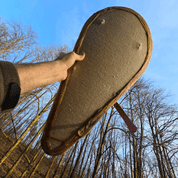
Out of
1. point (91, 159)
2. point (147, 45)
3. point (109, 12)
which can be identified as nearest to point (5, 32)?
point (109, 12)

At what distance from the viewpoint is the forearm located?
35 cm

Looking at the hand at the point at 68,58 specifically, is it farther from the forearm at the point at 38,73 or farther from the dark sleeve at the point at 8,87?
the dark sleeve at the point at 8,87

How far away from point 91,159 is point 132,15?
508cm

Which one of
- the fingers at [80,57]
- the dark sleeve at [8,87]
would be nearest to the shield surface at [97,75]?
the fingers at [80,57]

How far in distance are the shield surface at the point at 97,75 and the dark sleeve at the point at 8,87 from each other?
0.80ft

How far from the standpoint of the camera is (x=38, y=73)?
389mm

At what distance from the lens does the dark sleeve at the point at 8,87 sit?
0.91 feet

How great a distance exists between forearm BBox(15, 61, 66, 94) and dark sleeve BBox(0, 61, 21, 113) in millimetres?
37

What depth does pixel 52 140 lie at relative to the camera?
517mm

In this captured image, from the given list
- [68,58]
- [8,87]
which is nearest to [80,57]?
[68,58]

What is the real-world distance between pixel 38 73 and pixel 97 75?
27 centimetres

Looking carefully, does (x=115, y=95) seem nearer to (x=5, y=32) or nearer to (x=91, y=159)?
(x=5, y=32)

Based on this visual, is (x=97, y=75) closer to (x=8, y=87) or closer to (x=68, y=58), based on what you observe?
(x=68, y=58)

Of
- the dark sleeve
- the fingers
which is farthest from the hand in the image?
the dark sleeve
